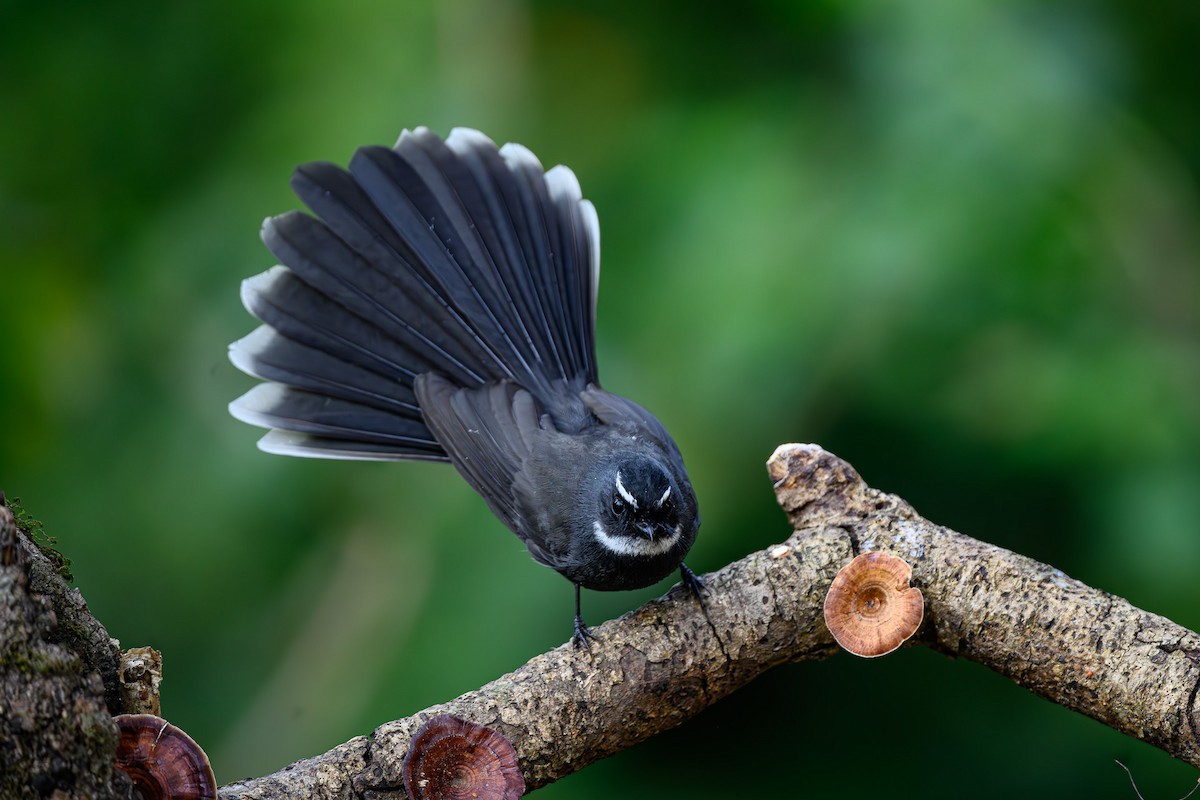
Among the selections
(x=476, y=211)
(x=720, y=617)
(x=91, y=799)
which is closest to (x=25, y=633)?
(x=91, y=799)

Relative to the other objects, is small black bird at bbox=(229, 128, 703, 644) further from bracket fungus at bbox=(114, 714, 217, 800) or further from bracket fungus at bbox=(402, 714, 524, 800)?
bracket fungus at bbox=(114, 714, 217, 800)

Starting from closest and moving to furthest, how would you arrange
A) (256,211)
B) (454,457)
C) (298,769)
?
(298,769) < (454,457) < (256,211)

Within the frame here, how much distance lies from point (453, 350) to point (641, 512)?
2.78 ft

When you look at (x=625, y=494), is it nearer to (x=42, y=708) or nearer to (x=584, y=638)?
(x=584, y=638)

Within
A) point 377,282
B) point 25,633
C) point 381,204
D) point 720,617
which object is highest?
point 381,204

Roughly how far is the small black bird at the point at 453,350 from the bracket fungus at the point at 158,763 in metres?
1.43

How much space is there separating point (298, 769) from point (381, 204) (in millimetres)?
1793

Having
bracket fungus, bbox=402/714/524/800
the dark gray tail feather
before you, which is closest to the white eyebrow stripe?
the dark gray tail feather

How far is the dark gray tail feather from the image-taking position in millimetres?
3506

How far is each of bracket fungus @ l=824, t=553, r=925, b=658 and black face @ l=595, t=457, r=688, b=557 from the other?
2.07ft

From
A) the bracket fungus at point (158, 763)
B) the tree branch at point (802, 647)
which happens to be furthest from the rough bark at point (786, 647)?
the bracket fungus at point (158, 763)

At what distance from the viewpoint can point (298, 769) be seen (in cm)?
236

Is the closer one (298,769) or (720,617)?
(298,769)

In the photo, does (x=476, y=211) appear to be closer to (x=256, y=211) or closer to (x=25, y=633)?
(x=256, y=211)
